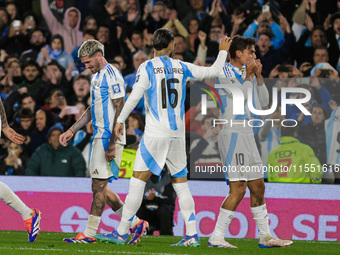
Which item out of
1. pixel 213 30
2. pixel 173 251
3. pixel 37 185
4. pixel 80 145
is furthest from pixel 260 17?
pixel 173 251

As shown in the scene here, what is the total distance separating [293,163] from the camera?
435 inches

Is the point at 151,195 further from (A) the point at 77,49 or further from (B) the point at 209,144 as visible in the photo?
(A) the point at 77,49

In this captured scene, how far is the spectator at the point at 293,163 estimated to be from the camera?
35.7ft

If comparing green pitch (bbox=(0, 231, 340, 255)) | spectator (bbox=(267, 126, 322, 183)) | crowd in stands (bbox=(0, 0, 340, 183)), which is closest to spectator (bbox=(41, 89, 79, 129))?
crowd in stands (bbox=(0, 0, 340, 183))

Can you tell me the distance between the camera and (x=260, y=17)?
13570 millimetres

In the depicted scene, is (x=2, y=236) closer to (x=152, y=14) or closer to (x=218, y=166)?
(x=218, y=166)

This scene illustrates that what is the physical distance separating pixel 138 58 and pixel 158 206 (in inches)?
167

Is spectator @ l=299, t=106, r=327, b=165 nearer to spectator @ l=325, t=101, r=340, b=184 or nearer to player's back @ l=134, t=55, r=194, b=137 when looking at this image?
spectator @ l=325, t=101, r=340, b=184

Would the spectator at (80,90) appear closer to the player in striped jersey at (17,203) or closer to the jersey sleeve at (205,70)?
the player in striped jersey at (17,203)

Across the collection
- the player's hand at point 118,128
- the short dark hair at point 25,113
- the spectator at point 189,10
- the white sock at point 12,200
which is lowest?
the white sock at point 12,200

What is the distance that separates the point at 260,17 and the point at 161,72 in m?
6.83

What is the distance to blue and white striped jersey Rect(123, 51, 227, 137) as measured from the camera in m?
7.17

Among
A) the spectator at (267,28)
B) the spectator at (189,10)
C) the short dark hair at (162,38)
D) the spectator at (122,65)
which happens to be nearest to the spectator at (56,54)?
the spectator at (122,65)

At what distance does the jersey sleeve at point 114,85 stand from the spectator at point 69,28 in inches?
270
